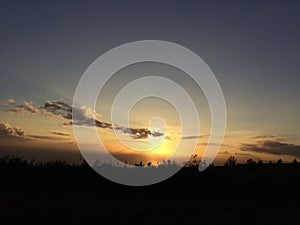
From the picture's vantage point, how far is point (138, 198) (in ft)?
77.4

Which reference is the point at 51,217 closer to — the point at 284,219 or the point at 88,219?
the point at 88,219

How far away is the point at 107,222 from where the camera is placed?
51.4ft

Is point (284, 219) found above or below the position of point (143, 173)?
below

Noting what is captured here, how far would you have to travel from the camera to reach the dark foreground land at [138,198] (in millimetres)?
16641

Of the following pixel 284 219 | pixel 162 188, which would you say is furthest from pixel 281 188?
pixel 284 219

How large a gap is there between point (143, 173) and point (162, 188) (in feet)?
21.4

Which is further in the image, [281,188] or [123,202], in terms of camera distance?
[281,188]

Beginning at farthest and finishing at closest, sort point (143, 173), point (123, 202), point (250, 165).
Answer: point (250, 165)
point (143, 173)
point (123, 202)

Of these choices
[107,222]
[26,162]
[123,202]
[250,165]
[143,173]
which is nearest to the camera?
[107,222]

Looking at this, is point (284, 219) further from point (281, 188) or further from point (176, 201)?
point (281, 188)

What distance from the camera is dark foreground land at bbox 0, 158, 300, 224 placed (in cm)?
1664

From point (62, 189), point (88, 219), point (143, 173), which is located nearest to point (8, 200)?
point (62, 189)

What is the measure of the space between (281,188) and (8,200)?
14978 millimetres

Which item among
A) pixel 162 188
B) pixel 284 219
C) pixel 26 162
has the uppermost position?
pixel 26 162
